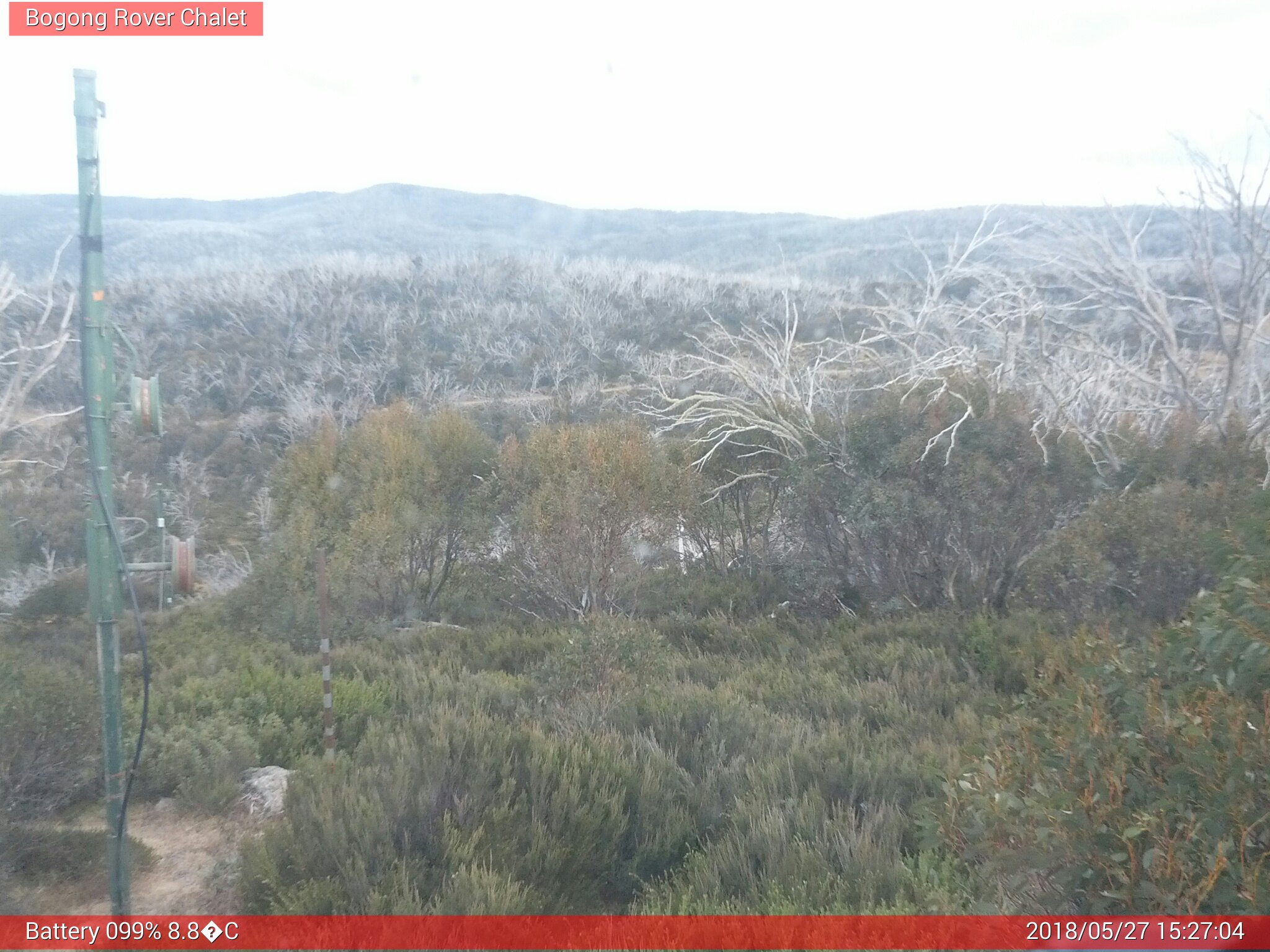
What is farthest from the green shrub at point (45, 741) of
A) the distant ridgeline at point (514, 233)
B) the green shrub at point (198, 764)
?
the distant ridgeline at point (514, 233)

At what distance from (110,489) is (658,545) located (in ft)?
26.3

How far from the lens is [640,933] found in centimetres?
313

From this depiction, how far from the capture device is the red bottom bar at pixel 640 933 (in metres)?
2.63

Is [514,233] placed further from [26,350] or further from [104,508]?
[104,508]

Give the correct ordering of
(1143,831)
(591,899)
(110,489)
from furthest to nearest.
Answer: (591,899) → (110,489) → (1143,831)

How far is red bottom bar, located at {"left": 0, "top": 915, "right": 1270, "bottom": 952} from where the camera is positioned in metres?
2.63

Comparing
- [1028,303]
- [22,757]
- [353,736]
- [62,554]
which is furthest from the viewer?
[62,554]

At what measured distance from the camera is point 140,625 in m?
3.57

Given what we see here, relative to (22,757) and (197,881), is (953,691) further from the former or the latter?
(22,757)

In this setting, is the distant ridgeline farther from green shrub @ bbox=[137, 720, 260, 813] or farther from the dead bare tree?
green shrub @ bbox=[137, 720, 260, 813]

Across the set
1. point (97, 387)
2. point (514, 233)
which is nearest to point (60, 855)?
point (97, 387)

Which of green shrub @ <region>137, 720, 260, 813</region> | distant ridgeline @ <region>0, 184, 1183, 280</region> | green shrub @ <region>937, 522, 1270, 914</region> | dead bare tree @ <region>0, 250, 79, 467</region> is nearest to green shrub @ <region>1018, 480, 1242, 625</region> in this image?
green shrub @ <region>937, 522, 1270, 914</region>

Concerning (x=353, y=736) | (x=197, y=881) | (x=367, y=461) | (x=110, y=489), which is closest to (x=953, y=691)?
(x=353, y=736)

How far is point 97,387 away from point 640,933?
2.95 metres
